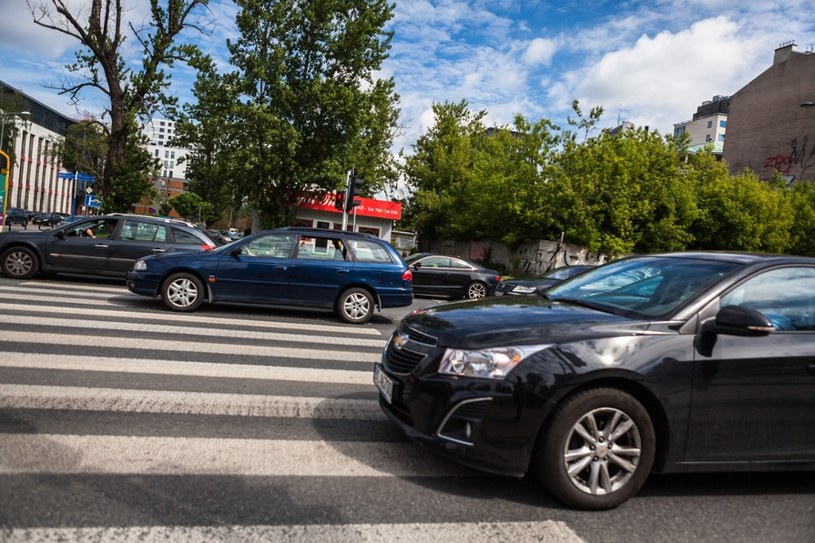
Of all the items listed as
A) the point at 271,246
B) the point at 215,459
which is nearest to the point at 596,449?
the point at 215,459

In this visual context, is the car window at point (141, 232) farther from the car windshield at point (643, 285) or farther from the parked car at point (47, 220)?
the parked car at point (47, 220)

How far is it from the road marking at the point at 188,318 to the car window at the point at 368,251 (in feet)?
4.11

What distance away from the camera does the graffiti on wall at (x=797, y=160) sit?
1924 inches

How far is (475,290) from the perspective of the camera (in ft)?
62.9

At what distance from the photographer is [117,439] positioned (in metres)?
3.86

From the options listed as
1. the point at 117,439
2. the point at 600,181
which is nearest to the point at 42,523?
the point at 117,439

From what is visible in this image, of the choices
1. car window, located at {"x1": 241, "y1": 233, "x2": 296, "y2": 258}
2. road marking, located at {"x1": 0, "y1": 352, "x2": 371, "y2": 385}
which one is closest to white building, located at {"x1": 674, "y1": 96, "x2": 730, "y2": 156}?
car window, located at {"x1": 241, "y1": 233, "x2": 296, "y2": 258}

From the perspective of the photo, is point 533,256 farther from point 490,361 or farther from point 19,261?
point 490,361

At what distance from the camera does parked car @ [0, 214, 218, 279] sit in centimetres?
1220

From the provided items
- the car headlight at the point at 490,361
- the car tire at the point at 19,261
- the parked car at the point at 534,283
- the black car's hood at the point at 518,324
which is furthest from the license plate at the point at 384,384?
the car tire at the point at 19,261

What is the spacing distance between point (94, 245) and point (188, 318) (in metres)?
4.61

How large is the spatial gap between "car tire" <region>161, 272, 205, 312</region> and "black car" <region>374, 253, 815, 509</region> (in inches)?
270

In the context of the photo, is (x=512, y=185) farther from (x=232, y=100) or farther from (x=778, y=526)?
(x=778, y=526)

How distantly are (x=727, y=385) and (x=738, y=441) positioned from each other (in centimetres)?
35
